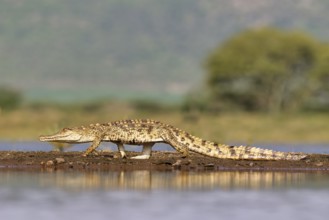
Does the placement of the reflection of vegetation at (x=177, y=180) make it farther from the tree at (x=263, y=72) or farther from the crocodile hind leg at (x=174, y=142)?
the tree at (x=263, y=72)

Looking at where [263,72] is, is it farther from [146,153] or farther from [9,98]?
[146,153]

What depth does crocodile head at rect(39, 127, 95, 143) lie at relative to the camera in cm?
2703

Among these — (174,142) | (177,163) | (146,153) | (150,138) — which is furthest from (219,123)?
(150,138)

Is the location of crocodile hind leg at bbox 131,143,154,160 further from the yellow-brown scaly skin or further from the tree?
the tree

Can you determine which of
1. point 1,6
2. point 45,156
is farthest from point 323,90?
point 1,6

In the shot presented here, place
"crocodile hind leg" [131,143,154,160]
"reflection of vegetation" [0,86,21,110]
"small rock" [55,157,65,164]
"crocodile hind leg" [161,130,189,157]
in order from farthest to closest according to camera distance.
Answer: "reflection of vegetation" [0,86,21,110] → "crocodile hind leg" [131,143,154,160] → "small rock" [55,157,65,164] → "crocodile hind leg" [161,130,189,157]

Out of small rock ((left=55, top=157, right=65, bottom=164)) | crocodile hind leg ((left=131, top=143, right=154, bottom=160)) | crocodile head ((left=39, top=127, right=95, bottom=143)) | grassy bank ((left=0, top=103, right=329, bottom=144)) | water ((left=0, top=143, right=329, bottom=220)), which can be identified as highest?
grassy bank ((left=0, top=103, right=329, bottom=144))

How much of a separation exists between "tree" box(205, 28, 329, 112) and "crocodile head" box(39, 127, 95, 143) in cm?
4370

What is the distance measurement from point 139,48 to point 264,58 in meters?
47.3

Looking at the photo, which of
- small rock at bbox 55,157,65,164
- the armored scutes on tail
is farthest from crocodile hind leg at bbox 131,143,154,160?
small rock at bbox 55,157,65,164

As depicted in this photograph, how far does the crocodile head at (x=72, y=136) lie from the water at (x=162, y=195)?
4.21 feet

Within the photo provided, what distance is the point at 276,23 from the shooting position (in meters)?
133

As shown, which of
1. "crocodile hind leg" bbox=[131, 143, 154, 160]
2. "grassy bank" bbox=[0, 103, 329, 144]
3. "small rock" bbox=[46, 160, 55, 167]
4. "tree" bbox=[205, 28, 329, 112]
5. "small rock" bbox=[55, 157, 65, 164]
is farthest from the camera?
"tree" bbox=[205, 28, 329, 112]

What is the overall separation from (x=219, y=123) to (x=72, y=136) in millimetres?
31769
